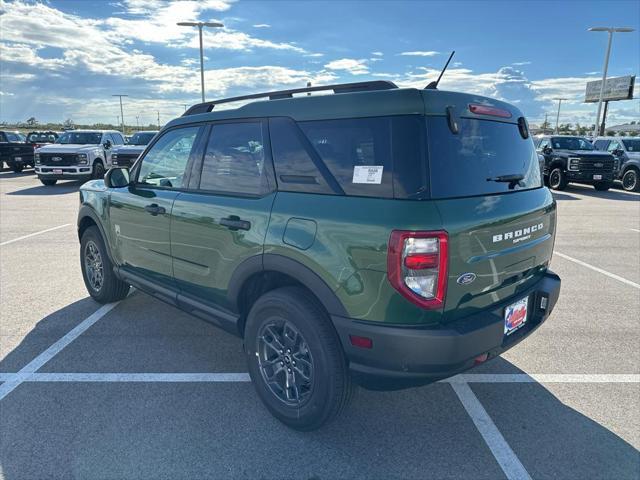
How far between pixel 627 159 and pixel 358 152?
18.2 m

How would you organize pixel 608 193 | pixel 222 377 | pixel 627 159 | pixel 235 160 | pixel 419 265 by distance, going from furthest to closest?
pixel 627 159, pixel 608 193, pixel 222 377, pixel 235 160, pixel 419 265

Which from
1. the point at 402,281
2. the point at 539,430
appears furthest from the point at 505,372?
the point at 402,281

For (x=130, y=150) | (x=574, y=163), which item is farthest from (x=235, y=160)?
(x=574, y=163)

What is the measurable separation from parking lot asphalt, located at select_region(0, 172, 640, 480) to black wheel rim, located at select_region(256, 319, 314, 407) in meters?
0.23

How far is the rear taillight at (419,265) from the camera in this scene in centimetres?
212

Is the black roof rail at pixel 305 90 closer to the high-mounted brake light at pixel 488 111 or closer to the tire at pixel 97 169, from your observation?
the high-mounted brake light at pixel 488 111

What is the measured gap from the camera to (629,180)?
1656 centimetres

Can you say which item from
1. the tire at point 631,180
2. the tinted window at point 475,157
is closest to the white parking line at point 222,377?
the tinted window at point 475,157

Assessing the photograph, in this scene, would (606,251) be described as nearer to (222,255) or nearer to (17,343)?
(222,255)

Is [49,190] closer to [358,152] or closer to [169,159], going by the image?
[169,159]

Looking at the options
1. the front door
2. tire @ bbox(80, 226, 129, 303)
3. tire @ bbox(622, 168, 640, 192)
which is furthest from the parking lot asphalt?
tire @ bbox(622, 168, 640, 192)

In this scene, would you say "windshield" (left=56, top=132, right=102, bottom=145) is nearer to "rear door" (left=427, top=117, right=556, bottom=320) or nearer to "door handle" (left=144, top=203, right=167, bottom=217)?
"door handle" (left=144, top=203, right=167, bottom=217)

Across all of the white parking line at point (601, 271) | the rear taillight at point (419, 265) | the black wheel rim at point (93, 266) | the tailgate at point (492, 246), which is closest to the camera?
the rear taillight at point (419, 265)

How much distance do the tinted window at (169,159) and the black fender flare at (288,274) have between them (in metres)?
1.03
